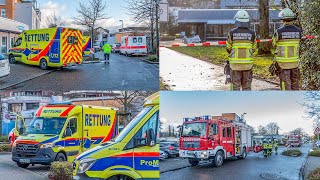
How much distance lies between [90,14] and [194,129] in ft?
6.58

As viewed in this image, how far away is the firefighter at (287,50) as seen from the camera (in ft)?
14.9

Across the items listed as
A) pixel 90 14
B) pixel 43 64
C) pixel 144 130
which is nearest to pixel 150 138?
pixel 144 130

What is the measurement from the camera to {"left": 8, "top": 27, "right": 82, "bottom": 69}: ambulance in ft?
16.8

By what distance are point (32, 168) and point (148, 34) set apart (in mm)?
1859

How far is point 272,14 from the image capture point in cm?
454

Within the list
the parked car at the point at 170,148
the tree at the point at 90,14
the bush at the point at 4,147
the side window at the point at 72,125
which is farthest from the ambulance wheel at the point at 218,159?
the bush at the point at 4,147

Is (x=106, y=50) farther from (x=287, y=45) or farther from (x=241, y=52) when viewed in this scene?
(x=287, y=45)

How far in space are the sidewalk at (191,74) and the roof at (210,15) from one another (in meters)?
0.39

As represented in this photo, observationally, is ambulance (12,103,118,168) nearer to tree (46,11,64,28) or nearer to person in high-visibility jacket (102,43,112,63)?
person in high-visibility jacket (102,43,112,63)

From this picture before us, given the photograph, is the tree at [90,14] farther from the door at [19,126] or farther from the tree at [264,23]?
the tree at [264,23]

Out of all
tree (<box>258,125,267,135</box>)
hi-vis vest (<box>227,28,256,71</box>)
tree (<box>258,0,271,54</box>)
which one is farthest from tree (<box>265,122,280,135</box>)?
tree (<box>258,0,271,54</box>)

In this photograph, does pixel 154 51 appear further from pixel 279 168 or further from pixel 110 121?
pixel 279 168

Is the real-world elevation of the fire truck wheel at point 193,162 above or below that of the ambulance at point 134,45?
below

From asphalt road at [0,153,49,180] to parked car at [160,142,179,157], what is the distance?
1.29 meters
